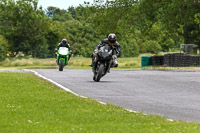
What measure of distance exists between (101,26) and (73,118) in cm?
3884

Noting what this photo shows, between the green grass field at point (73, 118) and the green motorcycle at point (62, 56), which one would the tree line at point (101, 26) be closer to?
the green motorcycle at point (62, 56)

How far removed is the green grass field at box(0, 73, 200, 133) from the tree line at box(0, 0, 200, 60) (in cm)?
2990

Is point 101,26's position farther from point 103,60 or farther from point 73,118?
point 73,118

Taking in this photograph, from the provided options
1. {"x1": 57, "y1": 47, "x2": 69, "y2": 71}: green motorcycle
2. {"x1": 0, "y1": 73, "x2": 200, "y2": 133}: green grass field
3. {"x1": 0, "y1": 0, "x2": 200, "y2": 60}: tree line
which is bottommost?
{"x1": 0, "y1": 73, "x2": 200, "y2": 133}: green grass field

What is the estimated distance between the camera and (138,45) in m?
109

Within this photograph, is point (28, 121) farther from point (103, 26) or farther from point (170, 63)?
point (103, 26)

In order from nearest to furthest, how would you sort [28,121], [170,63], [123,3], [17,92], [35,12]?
[28,121]
[17,92]
[170,63]
[123,3]
[35,12]

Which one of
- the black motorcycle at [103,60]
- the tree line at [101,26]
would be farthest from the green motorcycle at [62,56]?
the tree line at [101,26]

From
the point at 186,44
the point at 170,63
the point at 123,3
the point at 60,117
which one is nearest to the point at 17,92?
the point at 60,117

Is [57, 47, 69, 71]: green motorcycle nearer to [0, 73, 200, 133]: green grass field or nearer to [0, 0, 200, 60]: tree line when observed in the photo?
[0, 0, 200, 60]: tree line

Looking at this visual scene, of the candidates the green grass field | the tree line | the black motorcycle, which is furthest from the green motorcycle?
the green grass field

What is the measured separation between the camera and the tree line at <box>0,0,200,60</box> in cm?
4441

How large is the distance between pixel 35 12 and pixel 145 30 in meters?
32.8

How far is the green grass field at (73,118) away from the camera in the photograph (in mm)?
8266
